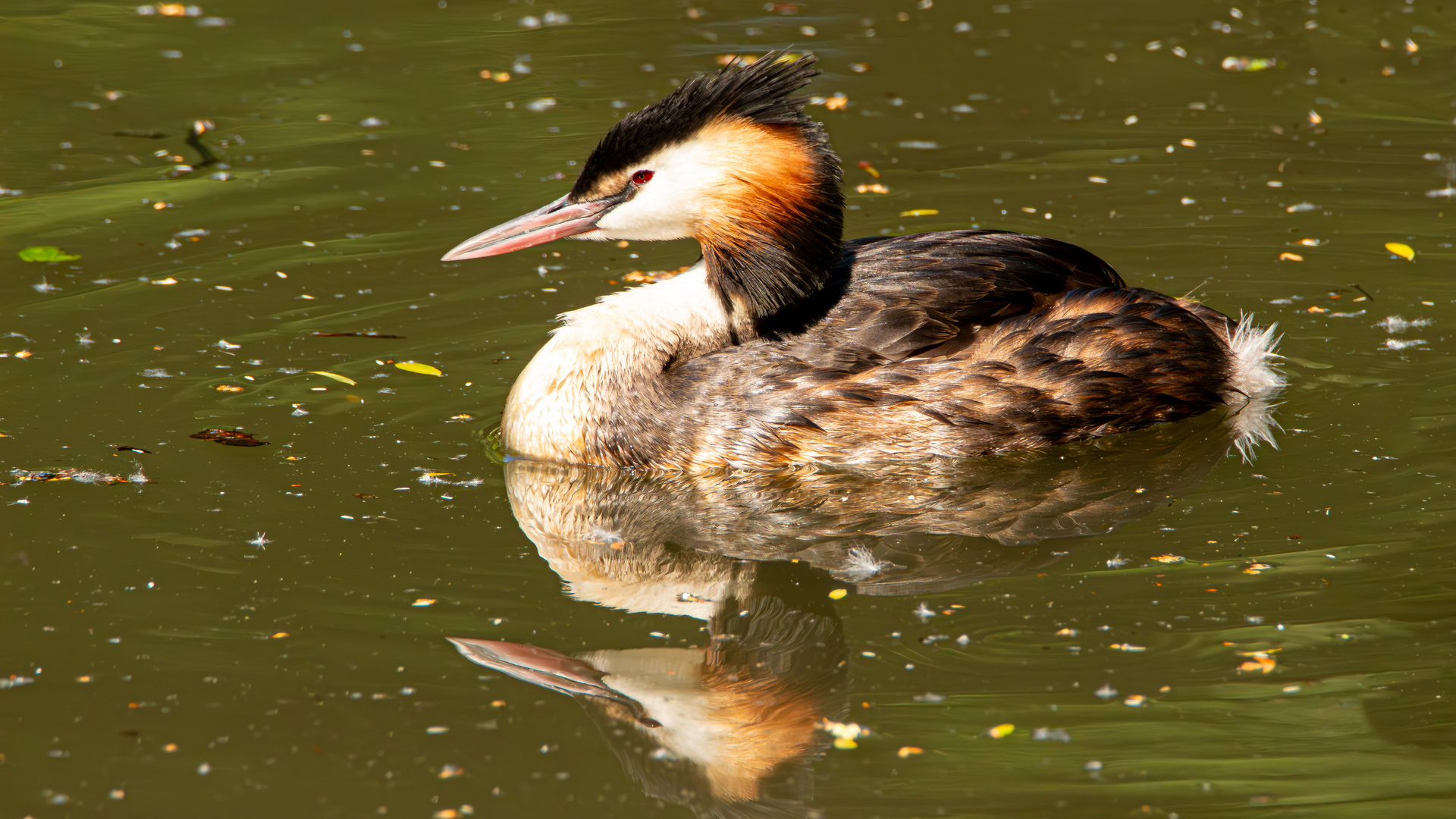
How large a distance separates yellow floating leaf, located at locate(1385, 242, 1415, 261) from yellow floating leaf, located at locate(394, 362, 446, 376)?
5.18 meters

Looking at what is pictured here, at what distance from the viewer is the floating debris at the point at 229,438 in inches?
242

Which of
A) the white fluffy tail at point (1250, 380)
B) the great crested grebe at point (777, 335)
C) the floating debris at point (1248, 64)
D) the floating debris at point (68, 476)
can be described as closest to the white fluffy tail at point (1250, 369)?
the white fluffy tail at point (1250, 380)

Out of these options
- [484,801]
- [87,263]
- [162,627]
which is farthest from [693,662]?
[87,263]

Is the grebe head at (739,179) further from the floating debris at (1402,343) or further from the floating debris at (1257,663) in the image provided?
the floating debris at (1402,343)

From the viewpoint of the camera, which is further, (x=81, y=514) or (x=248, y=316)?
(x=248, y=316)

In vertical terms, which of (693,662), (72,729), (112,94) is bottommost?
(72,729)

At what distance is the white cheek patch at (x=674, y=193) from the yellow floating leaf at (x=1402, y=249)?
4.29 m

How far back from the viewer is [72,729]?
4215 millimetres

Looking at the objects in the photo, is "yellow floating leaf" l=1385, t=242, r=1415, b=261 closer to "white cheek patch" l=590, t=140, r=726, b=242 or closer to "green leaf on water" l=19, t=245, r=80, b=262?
"white cheek patch" l=590, t=140, r=726, b=242

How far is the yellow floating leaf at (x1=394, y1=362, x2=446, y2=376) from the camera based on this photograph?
7.00 meters

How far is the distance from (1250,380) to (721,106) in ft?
8.86

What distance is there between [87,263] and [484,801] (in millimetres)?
5540

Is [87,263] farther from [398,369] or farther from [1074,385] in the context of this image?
[1074,385]

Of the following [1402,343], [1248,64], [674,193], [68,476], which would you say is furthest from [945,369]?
[1248,64]
